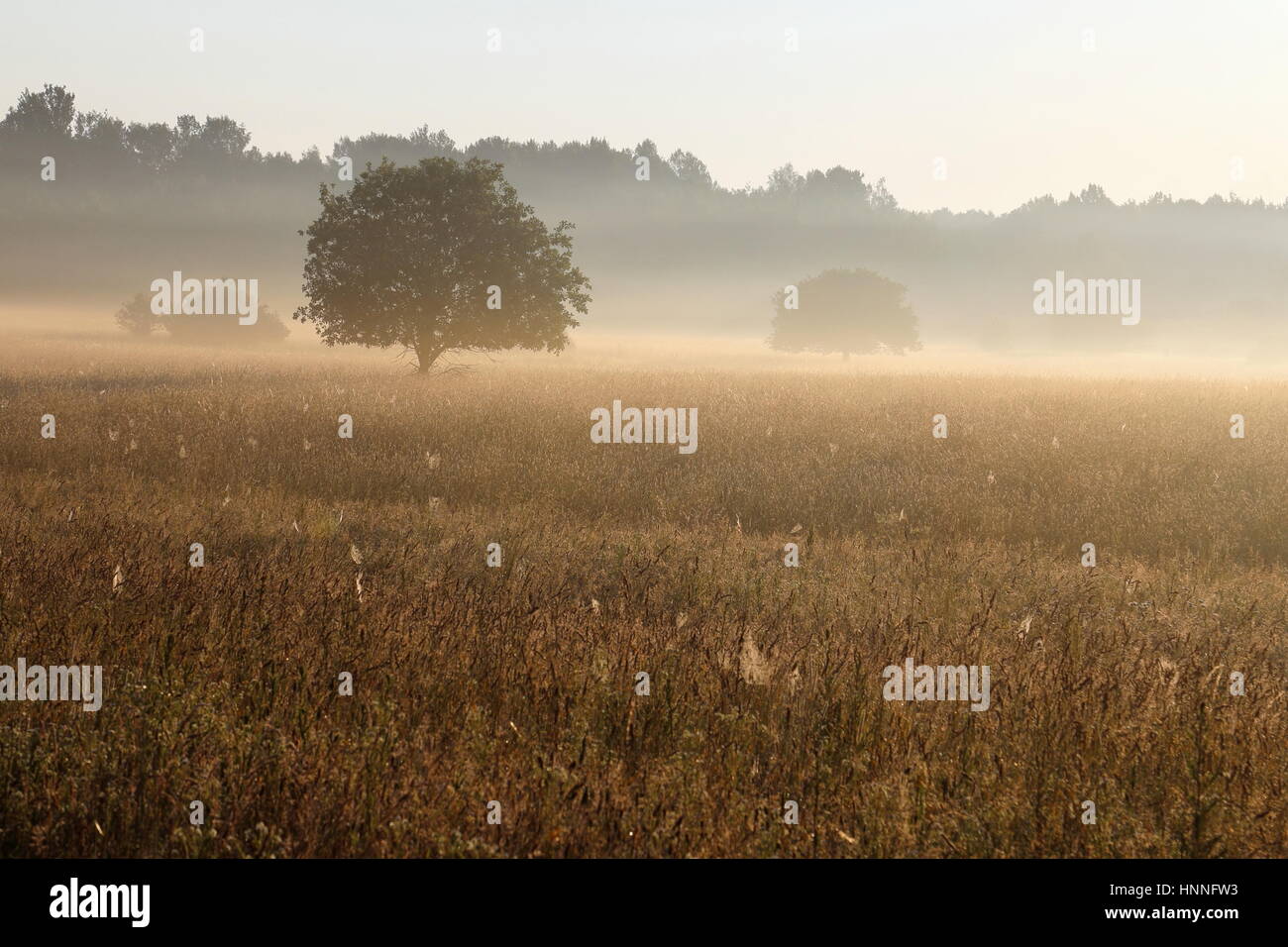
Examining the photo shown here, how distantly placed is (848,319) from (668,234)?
11398 cm

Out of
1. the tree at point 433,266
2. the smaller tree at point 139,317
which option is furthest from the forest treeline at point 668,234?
the tree at point 433,266

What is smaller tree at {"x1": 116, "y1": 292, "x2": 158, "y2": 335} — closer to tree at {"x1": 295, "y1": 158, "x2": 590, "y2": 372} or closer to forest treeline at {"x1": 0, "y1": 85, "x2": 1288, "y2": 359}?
tree at {"x1": 295, "y1": 158, "x2": 590, "y2": 372}

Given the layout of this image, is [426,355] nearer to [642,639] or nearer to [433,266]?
[433,266]

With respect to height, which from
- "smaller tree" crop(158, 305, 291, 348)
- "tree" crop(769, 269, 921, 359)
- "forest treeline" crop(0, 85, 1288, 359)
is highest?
"forest treeline" crop(0, 85, 1288, 359)

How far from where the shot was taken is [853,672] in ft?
19.1

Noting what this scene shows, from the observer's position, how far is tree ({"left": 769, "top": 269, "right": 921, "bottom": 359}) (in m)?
65.1

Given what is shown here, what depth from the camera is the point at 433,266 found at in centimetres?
2703

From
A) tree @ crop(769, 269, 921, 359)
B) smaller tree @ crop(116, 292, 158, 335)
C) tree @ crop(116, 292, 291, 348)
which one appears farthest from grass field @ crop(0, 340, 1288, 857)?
tree @ crop(769, 269, 921, 359)

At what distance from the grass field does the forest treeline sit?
78.2 metres

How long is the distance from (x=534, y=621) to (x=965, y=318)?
139m

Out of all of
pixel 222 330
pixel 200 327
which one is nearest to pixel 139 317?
pixel 200 327
